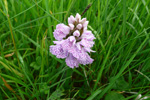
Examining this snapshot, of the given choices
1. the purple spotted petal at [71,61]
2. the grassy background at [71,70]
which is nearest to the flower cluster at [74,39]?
the purple spotted petal at [71,61]

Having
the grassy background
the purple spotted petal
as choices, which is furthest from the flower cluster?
the grassy background

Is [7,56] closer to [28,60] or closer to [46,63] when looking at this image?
[28,60]

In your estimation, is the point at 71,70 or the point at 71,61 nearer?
the point at 71,61

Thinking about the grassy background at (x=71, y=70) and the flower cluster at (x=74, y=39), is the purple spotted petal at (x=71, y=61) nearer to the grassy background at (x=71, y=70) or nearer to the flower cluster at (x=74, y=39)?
the flower cluster at (x=74, y=39)

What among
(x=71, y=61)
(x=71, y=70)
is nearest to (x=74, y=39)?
(x=71, y=61)

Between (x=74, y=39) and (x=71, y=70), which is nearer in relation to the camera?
(x=74, y=39)

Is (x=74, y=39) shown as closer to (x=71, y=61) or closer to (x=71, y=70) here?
(x=71, y=61)

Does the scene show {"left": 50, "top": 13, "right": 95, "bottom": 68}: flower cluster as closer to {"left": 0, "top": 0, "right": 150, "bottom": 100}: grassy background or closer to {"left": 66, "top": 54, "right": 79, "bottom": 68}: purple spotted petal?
{"left": 66, "top": 54, "right": 79, "bottom": 68}: purple spotted petal

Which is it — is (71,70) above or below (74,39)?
below

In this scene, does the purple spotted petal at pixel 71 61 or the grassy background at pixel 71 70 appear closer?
the purple spotted petal at pixel 71 61
